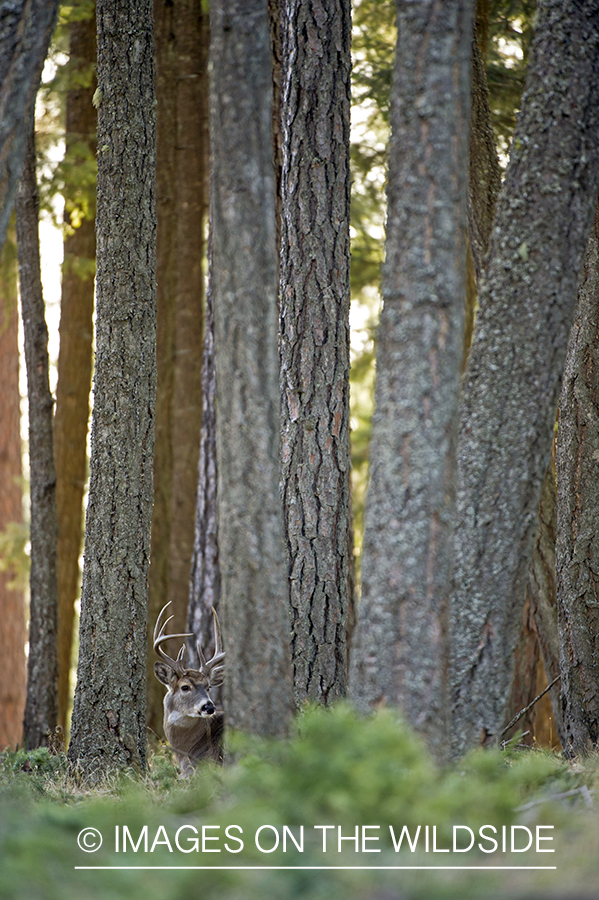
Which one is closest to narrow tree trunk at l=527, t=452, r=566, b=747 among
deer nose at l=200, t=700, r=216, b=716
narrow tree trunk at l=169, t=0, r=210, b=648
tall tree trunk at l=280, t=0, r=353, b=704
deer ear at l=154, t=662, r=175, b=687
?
tall tree trunk at l=280, t=0, r=353, b=704

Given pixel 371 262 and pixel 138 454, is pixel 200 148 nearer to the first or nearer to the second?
pixel 371 262

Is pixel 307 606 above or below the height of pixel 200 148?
below

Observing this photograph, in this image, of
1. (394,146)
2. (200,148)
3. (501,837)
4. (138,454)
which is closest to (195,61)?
(200,148)

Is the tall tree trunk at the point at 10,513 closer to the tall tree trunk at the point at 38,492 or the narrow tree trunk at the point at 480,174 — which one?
the tall tree trunk at the point at 38,492

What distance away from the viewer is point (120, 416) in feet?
21.4

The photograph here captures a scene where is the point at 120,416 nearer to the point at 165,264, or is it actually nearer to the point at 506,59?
the point at 165,264

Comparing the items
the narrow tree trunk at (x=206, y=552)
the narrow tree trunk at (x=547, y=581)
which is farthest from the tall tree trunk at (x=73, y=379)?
the narrow tree trunk at (x=547, y=581)

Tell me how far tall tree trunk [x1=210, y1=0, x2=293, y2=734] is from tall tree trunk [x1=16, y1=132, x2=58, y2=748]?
452 cm

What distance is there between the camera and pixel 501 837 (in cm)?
385

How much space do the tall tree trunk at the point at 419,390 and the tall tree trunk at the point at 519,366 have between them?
49 centimetres

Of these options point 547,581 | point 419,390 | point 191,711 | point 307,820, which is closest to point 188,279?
point 547,581

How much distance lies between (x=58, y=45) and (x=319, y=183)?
7.64 metres
